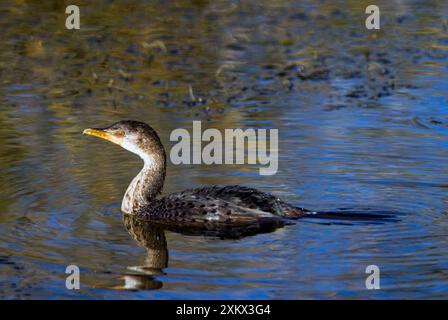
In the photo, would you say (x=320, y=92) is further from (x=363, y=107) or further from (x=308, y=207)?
(x=308, y=207)

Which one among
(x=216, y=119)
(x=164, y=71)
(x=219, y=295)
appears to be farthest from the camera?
(x=164, y=71)

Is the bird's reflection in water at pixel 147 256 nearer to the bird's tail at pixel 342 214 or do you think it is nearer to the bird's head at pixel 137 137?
the bird's head at pixel 137 137

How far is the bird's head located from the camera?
1043cm

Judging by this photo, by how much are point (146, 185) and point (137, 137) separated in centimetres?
47

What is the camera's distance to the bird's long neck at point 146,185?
10.2 m

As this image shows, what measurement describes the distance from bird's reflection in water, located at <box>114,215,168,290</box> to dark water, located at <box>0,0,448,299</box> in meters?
0.02

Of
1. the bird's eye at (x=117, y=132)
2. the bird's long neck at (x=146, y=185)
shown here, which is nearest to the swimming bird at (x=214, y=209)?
the bird's long neck at (x=146, y=185)

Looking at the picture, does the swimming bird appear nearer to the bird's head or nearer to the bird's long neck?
the bird's long neck

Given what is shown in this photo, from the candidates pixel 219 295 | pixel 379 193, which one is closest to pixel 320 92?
pixel 379 193

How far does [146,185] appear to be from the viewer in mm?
10352

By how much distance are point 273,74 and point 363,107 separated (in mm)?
1903

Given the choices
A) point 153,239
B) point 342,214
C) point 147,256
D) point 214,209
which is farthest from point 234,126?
point 147,256

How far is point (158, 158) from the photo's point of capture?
10430 mm

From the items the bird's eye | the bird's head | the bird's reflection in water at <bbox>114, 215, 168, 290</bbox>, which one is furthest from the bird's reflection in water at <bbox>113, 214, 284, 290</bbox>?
the bird's eye
